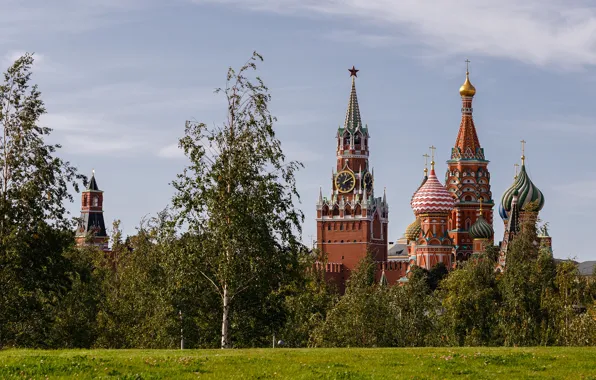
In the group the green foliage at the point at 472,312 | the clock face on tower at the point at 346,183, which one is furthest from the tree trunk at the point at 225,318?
the clock face on tower at the point at 346,183

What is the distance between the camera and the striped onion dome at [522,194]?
414 ft

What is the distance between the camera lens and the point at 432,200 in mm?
130875

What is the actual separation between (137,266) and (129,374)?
92.2 ft

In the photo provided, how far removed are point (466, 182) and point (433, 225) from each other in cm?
1295

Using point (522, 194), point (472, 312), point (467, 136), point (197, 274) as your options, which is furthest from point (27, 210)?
point (467, 136)

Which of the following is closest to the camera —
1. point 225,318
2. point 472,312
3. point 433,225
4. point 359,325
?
point 225,318

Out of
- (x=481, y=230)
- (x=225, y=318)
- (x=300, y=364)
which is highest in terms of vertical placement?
(x=481, y=230)

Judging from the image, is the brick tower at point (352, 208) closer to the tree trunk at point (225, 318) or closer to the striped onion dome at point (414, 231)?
the striped onion dome at point (414, 231)

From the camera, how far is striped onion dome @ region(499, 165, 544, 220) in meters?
126

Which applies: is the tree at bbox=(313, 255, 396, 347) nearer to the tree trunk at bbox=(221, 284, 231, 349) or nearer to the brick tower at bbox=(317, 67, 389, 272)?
the tree trunk at bbox=(221, 284, 231, 349)

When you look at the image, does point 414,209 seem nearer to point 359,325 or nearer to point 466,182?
point 466,182

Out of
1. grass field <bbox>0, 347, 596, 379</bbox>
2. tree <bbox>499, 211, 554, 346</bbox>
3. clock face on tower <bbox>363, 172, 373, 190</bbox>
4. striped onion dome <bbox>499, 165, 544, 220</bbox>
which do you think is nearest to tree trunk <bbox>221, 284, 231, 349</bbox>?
grass field <bbox>0, 347, 596, 379</bbox>

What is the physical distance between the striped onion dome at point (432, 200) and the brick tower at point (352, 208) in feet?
52.1

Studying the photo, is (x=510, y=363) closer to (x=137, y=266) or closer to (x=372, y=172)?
(x=137, y=266)
